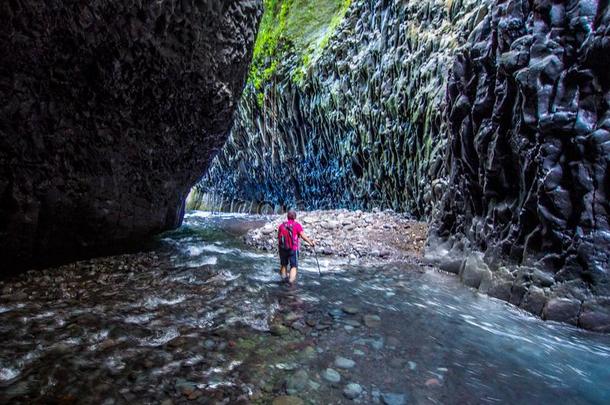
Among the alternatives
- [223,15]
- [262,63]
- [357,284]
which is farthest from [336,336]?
[262,63]

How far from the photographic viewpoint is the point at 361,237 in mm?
13578

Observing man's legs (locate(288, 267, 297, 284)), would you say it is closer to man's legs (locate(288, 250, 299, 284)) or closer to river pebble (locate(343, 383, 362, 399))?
man's legs (locate(288, 250, 299, 284))

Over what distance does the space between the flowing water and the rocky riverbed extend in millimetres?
3611

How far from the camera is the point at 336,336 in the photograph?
5.50m

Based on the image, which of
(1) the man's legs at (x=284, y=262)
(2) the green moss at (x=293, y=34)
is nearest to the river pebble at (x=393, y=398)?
(1) the man's legs at (x=284, y=262)

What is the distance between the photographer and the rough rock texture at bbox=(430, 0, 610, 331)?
20.0ft

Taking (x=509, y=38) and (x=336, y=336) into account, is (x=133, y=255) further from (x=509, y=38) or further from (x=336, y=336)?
(x=509, y=38)

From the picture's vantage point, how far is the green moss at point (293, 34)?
25.6 m

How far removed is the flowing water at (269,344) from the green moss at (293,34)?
21.4m

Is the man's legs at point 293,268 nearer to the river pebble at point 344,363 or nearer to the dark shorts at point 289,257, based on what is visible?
the dark shorts at point 289,257

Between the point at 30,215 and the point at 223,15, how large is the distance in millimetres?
6745

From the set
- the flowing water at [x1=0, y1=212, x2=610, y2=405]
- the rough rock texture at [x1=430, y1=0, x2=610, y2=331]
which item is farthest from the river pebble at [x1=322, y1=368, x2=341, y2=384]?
the rough rock texture at [x1=430, y1=0, x2=610, y2=331]

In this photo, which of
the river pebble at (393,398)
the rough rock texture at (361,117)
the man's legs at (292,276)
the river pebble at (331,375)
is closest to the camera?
the river pebble at (393,398)

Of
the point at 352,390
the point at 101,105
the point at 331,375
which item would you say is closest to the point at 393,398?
the point at 352,390
